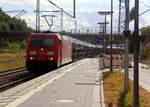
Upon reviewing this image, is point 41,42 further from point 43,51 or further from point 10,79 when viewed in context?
point 10,79

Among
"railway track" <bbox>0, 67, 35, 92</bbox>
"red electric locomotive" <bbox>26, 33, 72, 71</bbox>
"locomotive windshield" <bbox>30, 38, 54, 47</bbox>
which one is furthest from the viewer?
"locomotive windshield" <bbox>30, 38, 54, 47</bbox>

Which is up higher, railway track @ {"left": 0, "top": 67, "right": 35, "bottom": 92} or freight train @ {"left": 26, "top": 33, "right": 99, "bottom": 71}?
freight train @ {"left": 26, "top": 33, "right": 99, "bottom": 71}

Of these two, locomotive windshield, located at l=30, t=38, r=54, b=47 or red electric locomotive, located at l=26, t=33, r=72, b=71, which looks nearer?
red electric locomotive, located at l=26, t=33, r=72, b=71

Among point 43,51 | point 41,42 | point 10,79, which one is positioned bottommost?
point 10,79

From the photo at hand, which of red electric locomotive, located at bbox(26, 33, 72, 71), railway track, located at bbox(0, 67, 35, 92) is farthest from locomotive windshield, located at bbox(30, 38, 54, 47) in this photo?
railway track, located at bbox(0, 67, 35, 92)

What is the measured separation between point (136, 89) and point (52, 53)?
2321cm

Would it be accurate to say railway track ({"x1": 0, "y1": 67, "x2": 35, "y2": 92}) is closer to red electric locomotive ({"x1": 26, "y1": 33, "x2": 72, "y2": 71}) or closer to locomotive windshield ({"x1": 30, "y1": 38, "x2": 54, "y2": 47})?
red electric locomotive ({"x1": 26, "y1": 33, "x2": 72, "y2": 71})

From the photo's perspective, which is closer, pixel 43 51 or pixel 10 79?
pixel 10 79

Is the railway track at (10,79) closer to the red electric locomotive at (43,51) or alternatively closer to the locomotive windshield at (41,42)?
the red electric locomotive at (43,51)

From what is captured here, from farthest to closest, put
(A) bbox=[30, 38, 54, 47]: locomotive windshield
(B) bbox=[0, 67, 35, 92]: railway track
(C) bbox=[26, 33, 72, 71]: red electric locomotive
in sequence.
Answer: (A) bbox=[30, 38, 54, 47]: locomotive windshield < (C) bbox=[26, 33, 72, 71]: red electric locomotive < (B) bbox=[0, 67, 35, 92]: railway track

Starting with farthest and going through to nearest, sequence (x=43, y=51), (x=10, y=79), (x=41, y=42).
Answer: (x=41, y=42)
(x=43, y=51)
(x=10, y=79)

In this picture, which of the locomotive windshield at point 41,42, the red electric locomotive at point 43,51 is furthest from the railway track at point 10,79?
the locomotive windshield at point 41,42

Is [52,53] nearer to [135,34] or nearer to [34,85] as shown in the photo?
[34,85]

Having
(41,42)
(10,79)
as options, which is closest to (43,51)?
(41,42)
